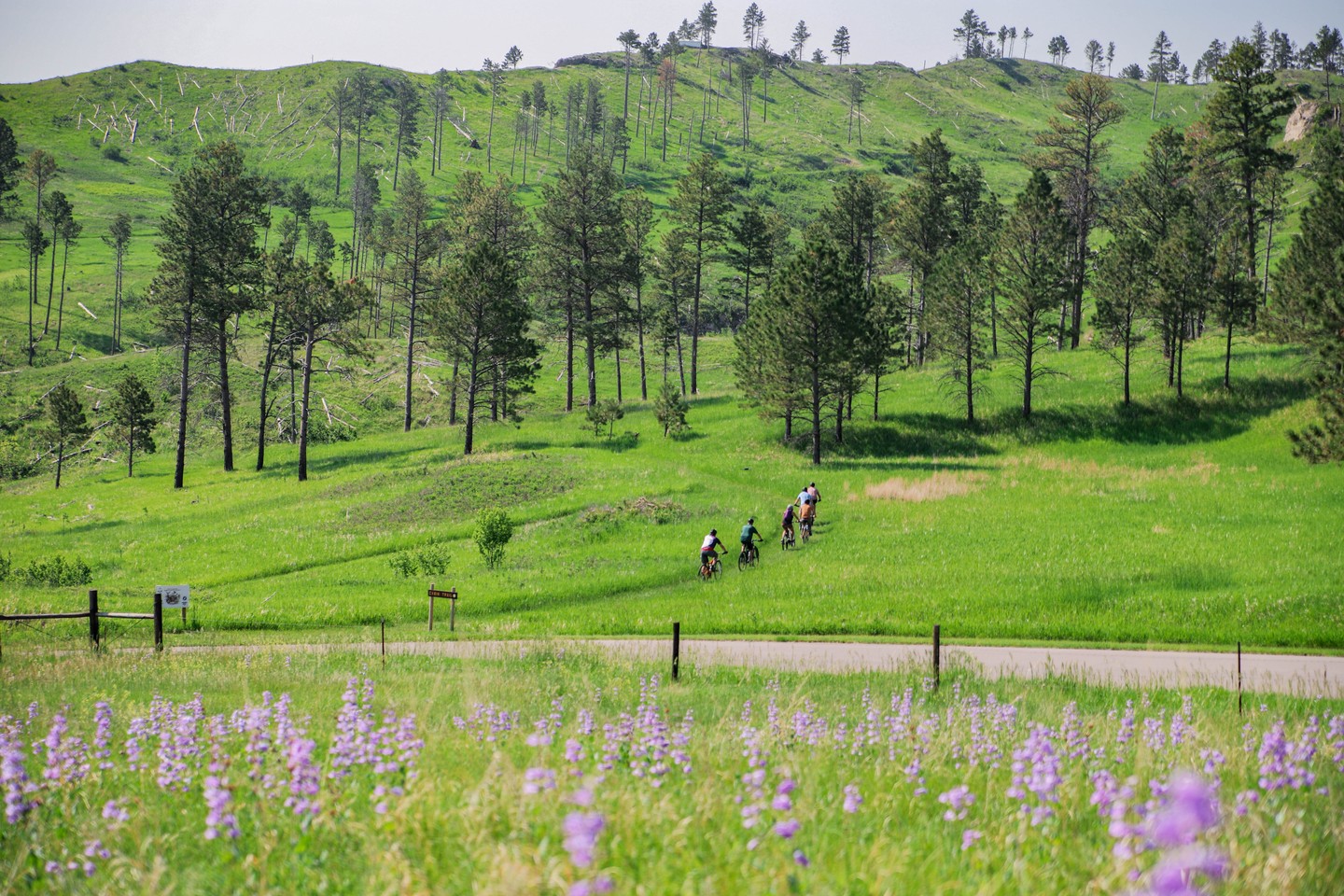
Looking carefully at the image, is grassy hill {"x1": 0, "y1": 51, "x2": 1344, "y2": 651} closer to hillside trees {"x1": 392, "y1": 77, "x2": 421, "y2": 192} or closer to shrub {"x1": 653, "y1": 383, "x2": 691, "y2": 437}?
shrub {"x1": 653, "y1": 383, "x2": 691, "y2": 437}

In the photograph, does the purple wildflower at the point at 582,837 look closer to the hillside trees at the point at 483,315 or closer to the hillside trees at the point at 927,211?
the hillside trees at the point at 483,315

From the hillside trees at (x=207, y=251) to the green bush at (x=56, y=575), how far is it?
21.8m

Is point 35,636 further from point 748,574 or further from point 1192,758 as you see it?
point 1192,758

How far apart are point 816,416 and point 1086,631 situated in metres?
25.6

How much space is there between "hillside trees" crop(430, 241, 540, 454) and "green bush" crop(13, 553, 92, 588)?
21.9m

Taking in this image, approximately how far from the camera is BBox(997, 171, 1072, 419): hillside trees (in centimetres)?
4812

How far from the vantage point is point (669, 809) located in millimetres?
4242

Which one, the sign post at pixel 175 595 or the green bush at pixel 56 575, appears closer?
the sign post at pixel 175 595

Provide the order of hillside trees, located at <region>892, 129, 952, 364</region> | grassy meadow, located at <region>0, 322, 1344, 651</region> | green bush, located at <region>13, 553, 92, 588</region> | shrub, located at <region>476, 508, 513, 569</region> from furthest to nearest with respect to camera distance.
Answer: hillside trees, located at <region>892, 129, 952, 364</region>
green bush, located at <region>13, 553, 92, 588</region>
shrub, located at <region>476, 508, 513, 569</region>
grassy meadow, located at <region>0, 322, 1344, 651</region>

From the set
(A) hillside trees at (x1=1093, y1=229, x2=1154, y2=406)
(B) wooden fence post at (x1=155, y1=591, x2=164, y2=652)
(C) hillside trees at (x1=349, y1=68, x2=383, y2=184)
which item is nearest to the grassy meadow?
(B) wooden fence post at (x1=155, y1=591, x2=164, y2=652)

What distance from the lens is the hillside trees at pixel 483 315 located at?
5044cm

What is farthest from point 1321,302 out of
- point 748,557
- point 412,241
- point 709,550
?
point 412,241

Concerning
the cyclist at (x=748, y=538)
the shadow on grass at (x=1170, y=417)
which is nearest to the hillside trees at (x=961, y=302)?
the shadow on grass at (x=1170, y=417)

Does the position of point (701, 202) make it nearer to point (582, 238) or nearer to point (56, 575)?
point (582, 238)
